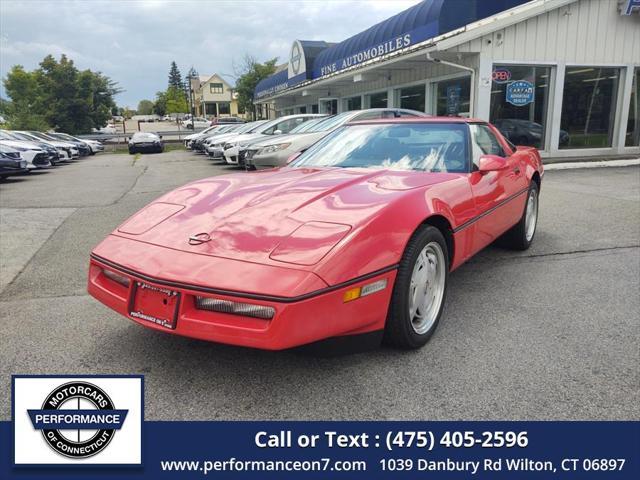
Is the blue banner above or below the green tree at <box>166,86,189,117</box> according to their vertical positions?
below

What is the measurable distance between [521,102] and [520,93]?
0.24 meters

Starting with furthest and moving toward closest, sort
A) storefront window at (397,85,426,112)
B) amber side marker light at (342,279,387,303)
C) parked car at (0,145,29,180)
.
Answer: storefront window at (397,85,426,112) < parked car at (0,145,29,180) < amber side marker light at (342,279,387,303)

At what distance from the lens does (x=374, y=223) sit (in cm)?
238

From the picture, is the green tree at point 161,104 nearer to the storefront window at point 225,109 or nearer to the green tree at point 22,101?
the storefront window at point 225,109

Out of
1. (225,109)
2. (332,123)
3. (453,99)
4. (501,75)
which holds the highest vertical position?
(225,109)

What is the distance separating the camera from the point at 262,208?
2.68 m

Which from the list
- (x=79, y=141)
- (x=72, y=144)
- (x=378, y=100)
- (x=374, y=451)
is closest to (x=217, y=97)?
(x=79, y=141)

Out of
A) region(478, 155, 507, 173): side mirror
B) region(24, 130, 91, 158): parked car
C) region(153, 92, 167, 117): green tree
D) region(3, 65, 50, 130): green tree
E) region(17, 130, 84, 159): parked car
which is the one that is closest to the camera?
region(478, 155, 507, 173): side mirror

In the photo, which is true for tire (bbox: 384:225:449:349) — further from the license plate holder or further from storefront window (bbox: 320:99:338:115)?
storefront window (bbox: 320:99:338:115)

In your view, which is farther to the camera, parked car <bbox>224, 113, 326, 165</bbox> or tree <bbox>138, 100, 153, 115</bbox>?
tree <bbox>138, 100, 153, 115</bbox>

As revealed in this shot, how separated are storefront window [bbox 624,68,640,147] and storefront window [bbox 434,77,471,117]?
4.94 metres

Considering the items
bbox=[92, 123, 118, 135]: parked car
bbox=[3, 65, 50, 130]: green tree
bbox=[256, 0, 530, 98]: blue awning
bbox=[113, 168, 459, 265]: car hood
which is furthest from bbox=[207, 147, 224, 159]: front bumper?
bbox=[92, 123, 118, 135]: parked car

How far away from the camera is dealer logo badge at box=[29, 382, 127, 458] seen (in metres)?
1.85

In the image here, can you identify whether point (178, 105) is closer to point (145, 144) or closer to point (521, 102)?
point (145, 144)
